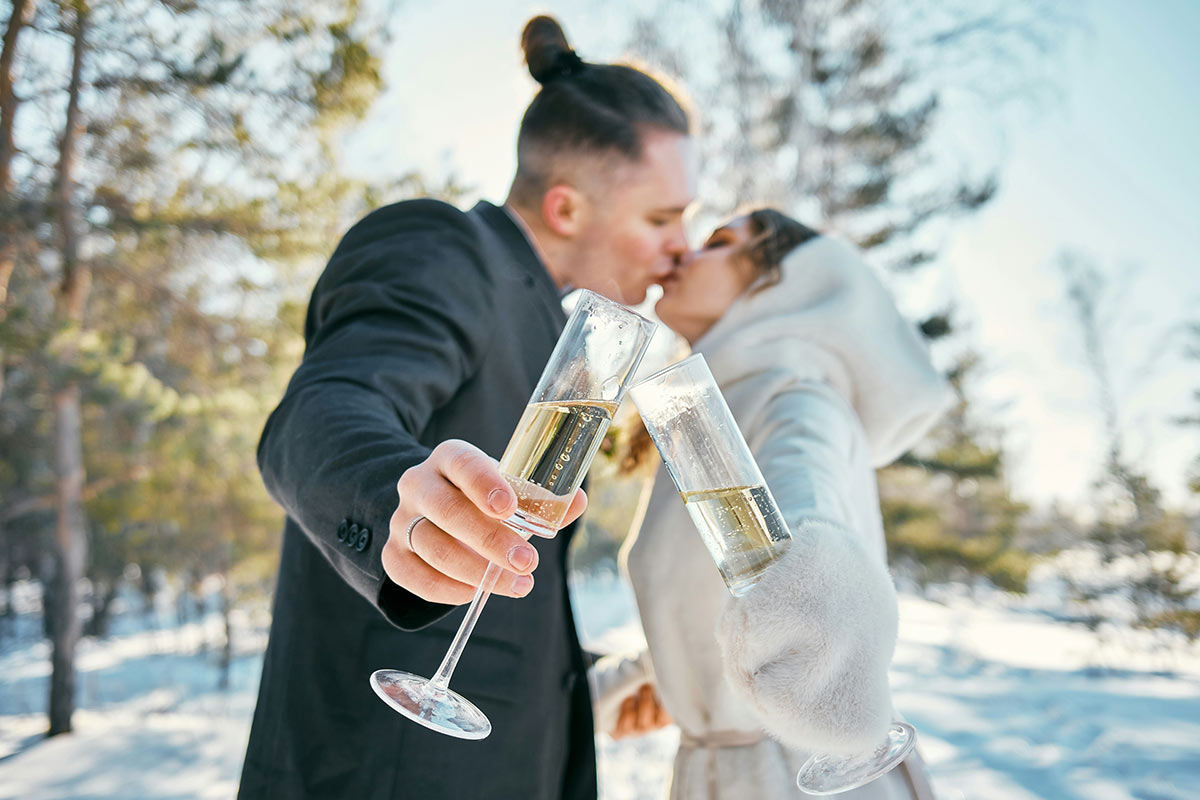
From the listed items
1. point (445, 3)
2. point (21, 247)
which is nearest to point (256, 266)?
point (21, 247)

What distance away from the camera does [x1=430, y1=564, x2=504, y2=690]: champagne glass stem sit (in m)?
0.74

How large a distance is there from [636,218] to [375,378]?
1011 mm

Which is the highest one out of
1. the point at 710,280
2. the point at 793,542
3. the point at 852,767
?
the point at 710,280

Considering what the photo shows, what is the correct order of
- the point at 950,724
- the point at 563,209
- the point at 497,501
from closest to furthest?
the point at 497,501
the point at 563,209
the point at 950,724

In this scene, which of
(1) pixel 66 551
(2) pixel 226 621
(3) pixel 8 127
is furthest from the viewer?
(2) pixel 226 621

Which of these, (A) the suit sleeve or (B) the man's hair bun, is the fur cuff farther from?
(B) the man's hair bun

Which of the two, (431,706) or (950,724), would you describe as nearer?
(431,706)

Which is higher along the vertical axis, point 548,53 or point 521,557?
point 548,53

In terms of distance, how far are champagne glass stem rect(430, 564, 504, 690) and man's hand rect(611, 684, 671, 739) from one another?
1319mm

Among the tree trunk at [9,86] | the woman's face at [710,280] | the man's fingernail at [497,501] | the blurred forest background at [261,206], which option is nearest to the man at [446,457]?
the man's fingernail at [497,501]

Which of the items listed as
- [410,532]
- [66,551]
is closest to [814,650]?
[410,532]

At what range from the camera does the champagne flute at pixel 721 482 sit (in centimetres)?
90

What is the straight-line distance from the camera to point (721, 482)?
35.7 inches

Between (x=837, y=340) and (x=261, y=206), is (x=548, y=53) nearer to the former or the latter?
(x=837, y=340)
